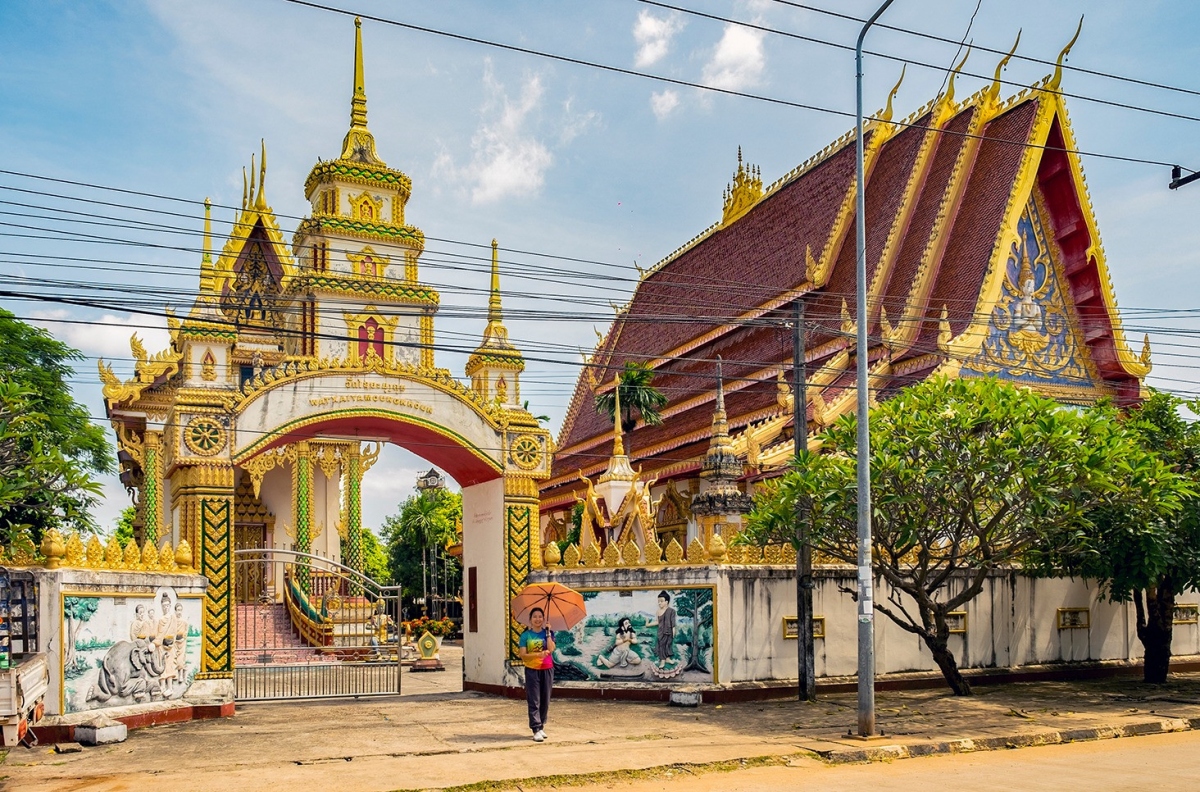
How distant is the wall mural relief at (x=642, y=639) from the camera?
17.3m

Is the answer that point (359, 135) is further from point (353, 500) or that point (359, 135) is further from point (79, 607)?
point (79, 607)

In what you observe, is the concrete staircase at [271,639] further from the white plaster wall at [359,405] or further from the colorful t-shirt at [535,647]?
the colorful t-shirt at [535,647]

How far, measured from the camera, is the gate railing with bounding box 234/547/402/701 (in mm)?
22297

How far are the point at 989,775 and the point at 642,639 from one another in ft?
23.3

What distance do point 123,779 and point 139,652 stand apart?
13.8 feet

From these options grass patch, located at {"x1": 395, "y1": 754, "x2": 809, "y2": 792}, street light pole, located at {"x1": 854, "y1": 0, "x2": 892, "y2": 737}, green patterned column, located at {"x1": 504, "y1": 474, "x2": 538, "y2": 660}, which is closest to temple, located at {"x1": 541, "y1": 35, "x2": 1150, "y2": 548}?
Result: green patterned column, located at {"x1": 504, "y1": 474, "x2": 538, "y2": 660}

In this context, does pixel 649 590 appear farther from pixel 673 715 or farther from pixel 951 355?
pixel 951 355

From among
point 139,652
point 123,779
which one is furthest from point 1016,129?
point 123,779

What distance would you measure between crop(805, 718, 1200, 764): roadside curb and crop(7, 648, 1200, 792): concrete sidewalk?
0.02 meters

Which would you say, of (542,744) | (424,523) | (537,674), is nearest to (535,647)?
(537,674)

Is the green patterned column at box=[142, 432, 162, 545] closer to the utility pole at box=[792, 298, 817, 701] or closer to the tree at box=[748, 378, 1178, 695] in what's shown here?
the utility pole at box=[792, 298, 817, 701]

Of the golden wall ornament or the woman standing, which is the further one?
the golden wall ornament

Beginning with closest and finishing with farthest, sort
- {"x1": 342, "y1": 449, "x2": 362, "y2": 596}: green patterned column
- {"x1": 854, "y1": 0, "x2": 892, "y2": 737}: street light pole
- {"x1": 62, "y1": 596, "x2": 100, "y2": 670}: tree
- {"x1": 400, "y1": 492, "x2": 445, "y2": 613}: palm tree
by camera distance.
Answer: {"x1": 854, "y1": 0, "x2": 892, "y2": 737}: street light pole, {"x1": 62, "y1": 596, "x2": 100, "y2": 670}: tree, {"x1": 342, "y1": 449, "x2": 362, "y2": 596}: green patterned column, {"x1": 400, "y1": 492, "x2": 445, "y2": 613}: palm tree

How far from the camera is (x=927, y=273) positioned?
26.2 m
